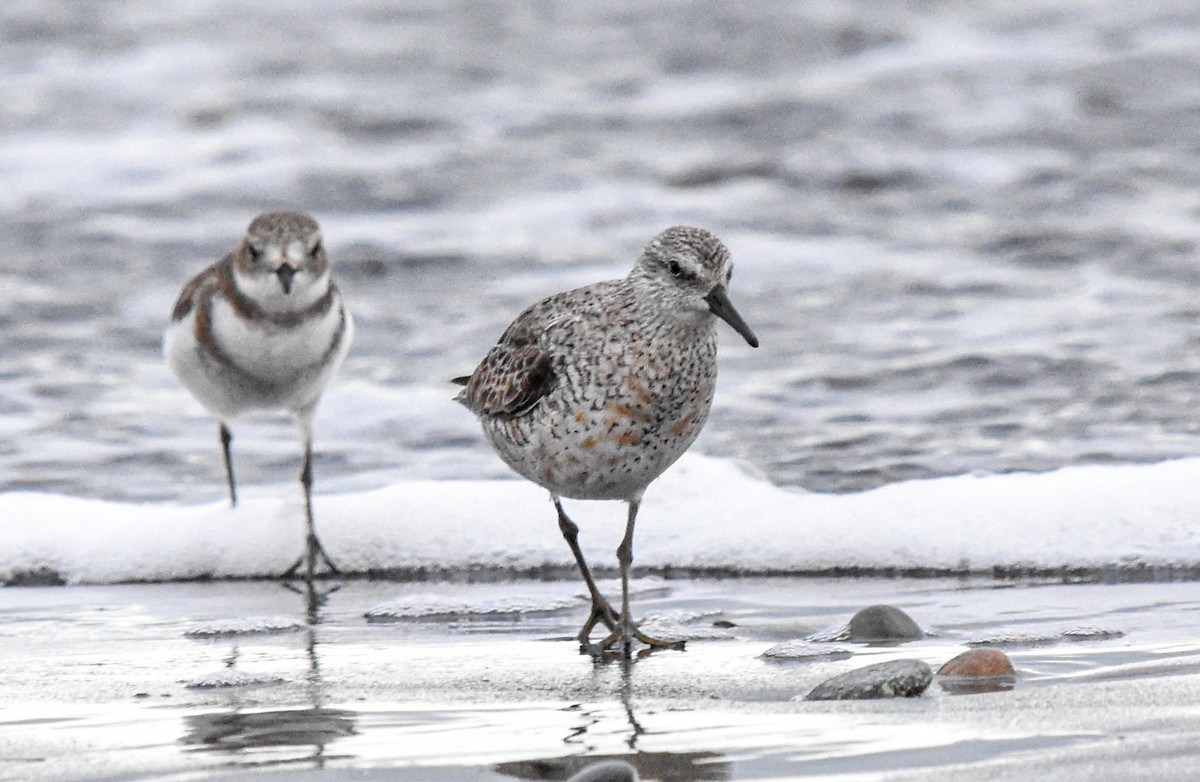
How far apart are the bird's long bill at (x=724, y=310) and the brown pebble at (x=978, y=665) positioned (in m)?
0.95

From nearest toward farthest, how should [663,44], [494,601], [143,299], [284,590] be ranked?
1. [494,601]
2. [284,590]
3. [143,299]
4. [663,44]

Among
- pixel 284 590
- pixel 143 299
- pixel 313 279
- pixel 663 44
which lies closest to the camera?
pixel 284 590

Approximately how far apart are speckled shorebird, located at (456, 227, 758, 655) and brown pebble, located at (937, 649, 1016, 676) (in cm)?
93

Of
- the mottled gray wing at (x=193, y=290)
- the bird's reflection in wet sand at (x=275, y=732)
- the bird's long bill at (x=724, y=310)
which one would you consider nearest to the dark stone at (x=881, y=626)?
the bird's long bill at (x=724, y=310)

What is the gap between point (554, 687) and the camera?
425cm

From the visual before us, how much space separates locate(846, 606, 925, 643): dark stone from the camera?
466 centimetres

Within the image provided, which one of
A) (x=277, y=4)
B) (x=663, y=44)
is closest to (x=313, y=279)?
(x=663, y=44)

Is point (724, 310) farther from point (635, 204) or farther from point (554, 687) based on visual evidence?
point (635, 204)

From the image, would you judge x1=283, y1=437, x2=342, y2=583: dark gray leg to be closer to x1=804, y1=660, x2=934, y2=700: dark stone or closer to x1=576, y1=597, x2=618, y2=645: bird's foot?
x1=576, y1=597, x2=618, y2=645: bird's foot

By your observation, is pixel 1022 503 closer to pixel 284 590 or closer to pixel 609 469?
pixel 609 469

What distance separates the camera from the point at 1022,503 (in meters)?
5.96

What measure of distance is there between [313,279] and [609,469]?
252 cm

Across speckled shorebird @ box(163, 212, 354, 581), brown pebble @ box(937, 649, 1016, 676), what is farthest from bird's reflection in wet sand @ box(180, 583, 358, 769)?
speckled shorebird @ box(163, 212, 354, 581)

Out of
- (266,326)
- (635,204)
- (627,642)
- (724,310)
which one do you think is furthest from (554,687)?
(635,204)
